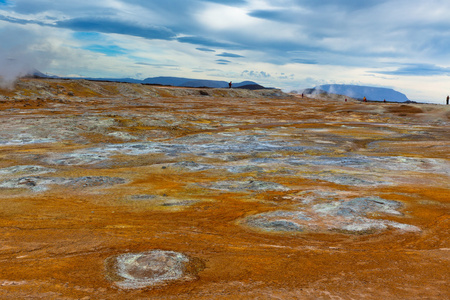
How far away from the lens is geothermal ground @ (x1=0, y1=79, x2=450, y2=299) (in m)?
6.82

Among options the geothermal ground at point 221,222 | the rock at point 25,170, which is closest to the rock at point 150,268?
the geothermal ground at point 221,222

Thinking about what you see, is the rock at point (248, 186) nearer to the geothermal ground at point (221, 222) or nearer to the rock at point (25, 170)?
the geothermal ground at point (221, 222)

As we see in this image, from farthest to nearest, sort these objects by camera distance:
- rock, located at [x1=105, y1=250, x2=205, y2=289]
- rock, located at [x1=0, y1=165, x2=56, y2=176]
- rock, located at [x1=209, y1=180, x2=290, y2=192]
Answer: rock, located at [x1=0, y1=165, x2=56, y2=176]
rock, located at [x1=209, y1=180, x2=290, y2=192]
rock, located at [x1=105, y1=250, x2=205, y2=289]

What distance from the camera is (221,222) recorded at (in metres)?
10.7

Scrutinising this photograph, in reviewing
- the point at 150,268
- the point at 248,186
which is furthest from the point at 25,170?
the point at 150,268

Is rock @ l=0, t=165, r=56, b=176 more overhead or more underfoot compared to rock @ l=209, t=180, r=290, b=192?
more underfoot

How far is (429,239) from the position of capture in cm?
942

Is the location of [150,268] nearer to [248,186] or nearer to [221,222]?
[221,222]

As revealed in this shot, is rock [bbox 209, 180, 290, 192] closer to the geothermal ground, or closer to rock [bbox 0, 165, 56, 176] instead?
the geothermal ground

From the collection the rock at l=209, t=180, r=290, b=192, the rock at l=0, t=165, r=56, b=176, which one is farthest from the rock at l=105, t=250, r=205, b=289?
the rock at l=0, t=165, r=56, b=176

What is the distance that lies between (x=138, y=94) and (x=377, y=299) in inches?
3110

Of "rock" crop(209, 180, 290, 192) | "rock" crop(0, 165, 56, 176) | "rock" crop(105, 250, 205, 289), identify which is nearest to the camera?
"rock" crop(105, 250, 205, 289)

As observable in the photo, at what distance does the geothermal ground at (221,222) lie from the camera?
269 inches

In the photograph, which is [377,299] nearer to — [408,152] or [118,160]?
[118,160]
